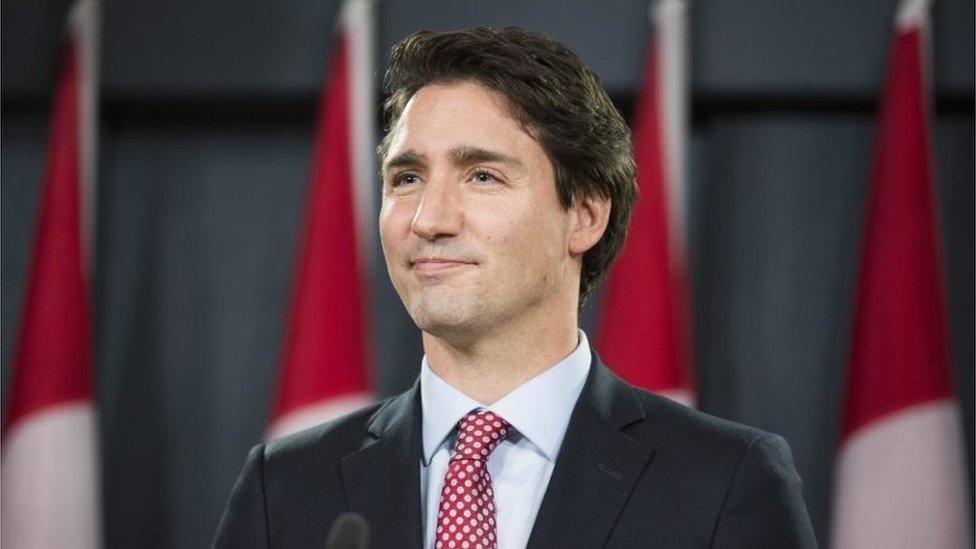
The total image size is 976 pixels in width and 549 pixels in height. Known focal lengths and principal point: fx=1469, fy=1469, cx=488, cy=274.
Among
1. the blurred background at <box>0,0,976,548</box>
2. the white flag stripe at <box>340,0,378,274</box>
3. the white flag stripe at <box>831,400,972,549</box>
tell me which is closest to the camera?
the white flag stripe at <box>831,400,972,549</box>

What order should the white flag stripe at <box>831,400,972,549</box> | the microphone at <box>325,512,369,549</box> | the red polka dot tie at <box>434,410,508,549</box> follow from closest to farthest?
1. the microphone at <box>325,512,369,549</box>
2. the red polka dot tie at <box>434,410,508,549</box>
3. the white flag stripe at <box>831,400,972,549</box>

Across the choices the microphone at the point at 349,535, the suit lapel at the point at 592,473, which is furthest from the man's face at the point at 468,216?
the microphone at the point at 349,535

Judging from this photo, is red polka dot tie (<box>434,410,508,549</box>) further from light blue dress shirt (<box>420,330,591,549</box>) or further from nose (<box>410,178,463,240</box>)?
nose (<box>410,178,463,240</box>)

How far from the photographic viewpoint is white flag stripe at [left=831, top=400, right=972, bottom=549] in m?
2.71

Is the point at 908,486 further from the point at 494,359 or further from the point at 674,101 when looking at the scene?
the point at 494,359

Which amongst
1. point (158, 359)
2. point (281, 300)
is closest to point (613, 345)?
point (281, 300)

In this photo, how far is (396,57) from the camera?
1.67 metres

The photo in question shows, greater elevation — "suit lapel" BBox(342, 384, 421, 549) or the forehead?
the forehead

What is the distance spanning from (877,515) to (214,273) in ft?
4.74

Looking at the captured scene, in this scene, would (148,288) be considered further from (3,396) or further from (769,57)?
(769,57)

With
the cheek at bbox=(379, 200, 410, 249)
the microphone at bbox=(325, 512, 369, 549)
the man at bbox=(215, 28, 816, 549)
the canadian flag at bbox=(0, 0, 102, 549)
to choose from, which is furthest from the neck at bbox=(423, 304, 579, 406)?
the canadian flag at bbox=(0, 0, 102, 549)

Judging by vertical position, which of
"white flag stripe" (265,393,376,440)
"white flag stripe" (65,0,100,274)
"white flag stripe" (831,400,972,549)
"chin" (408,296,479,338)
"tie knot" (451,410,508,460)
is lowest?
"white flag stripe" (831,400,972,549)

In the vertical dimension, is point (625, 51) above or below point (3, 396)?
above

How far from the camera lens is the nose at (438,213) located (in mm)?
1452
